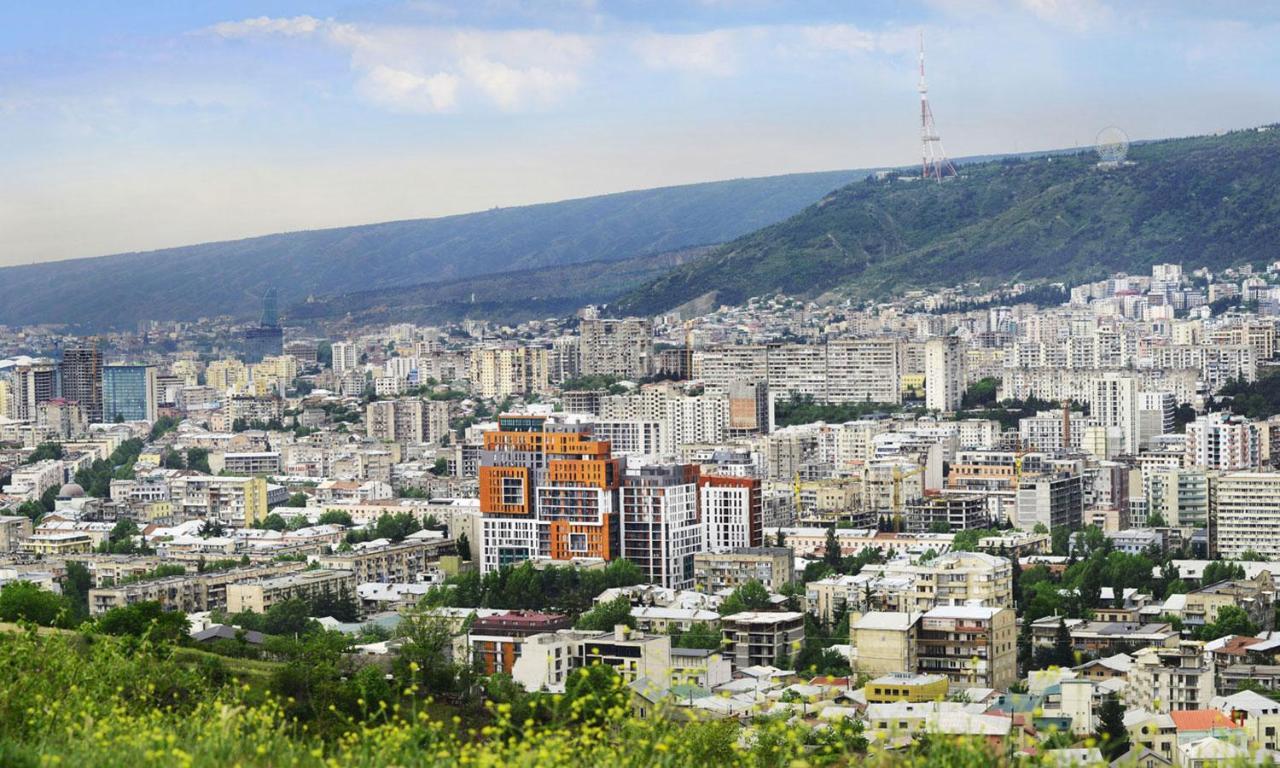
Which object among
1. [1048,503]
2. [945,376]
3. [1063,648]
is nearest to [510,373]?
[945,376]

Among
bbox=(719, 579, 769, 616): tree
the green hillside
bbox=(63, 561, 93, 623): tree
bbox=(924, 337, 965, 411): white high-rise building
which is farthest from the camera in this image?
the green hillside

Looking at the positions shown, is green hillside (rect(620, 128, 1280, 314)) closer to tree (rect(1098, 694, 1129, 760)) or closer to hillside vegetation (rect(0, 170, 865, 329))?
hillside vegetation (rect(0, 170, 865, 329))

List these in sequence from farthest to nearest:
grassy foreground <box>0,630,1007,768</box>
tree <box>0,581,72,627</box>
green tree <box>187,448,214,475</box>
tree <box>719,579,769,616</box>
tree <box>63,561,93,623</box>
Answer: green tree <box>187,448,214,475</box>
tree <box>63,561,93,623</box>
tree <box>719,579,769,616</box>
tree <box>0,581,72,627</box>
grassy foreground <box>0,630,1007,768</box>

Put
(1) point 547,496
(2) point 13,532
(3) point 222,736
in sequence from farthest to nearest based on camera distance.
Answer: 1. (2) point 13,532
2. (1) point 547,496
3. (3) point 222,736

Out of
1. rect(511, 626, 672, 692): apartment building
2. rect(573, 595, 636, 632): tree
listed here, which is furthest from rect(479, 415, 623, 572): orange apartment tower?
rect(511, 626, 672, 692): apartment building

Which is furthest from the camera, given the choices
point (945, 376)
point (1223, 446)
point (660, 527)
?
point (945, 376)

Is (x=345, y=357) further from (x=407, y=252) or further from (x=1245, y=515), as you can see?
(x=407, y=252)

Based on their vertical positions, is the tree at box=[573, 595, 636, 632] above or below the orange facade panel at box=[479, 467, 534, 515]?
below
